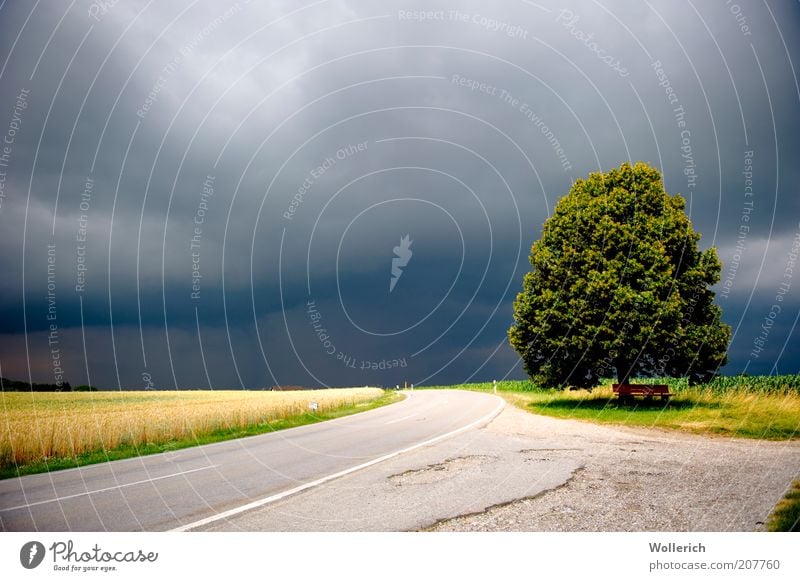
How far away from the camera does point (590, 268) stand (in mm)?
22328

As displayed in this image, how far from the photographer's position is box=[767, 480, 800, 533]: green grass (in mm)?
5160

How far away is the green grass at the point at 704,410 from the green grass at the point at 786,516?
8.94 metres

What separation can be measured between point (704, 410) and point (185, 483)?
67.3 ft

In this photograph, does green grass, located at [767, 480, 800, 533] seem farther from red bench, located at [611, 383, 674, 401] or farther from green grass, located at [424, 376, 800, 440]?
red bench, located at [611, 383, 674, 401]

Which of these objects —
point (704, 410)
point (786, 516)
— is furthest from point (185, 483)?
point (704, 410)

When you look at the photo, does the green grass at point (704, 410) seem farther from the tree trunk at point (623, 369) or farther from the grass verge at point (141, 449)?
the grass verge at point (141, 449)

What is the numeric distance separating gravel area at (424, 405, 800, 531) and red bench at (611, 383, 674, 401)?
9.84m

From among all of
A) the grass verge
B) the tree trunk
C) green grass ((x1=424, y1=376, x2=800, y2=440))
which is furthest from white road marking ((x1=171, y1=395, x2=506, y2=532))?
the tree trunk

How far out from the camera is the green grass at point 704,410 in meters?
14.4
